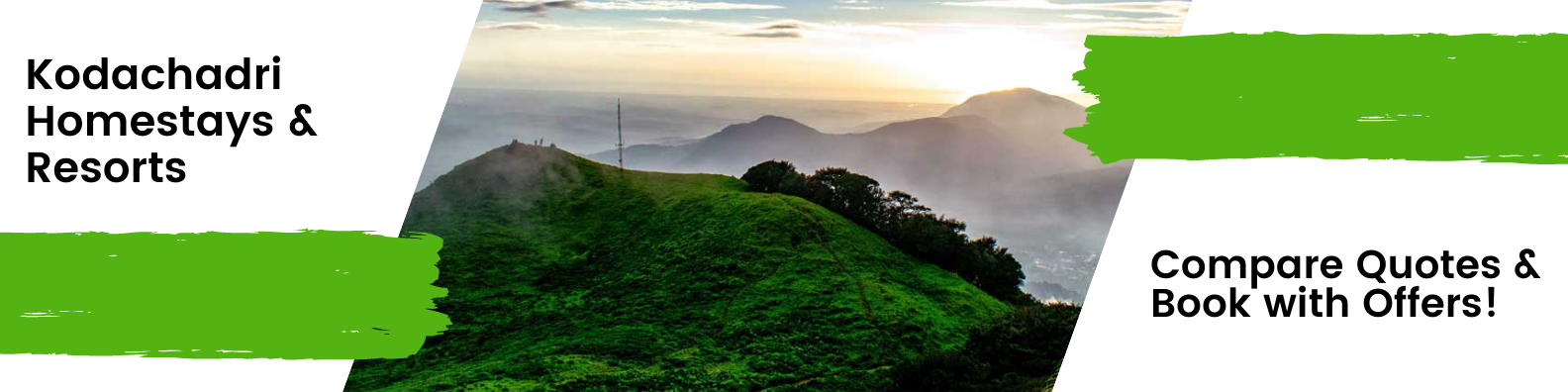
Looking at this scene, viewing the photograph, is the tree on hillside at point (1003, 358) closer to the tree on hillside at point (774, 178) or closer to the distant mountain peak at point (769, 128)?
the tree on hillside at point (774, 178)

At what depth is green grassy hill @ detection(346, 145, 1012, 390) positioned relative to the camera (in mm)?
24672

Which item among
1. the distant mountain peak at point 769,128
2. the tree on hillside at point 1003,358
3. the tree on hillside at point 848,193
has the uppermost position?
the distant mountain peak at point 769,128

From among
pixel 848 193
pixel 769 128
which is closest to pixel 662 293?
pixel 848 193

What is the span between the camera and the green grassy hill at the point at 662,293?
80.9ft

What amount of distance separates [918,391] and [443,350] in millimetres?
12636

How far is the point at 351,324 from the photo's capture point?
50.8 ft

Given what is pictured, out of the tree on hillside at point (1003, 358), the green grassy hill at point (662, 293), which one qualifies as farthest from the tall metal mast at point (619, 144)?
the tree on hillside at point (1003, 358)

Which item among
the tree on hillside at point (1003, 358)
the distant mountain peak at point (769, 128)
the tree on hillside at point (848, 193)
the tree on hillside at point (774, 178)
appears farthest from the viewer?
the tree on hillside at point (774, 178)

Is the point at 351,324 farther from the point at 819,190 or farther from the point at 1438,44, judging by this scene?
the point at 819,190

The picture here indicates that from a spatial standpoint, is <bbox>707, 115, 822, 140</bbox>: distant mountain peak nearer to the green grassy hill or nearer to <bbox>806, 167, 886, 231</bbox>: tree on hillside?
<bbox>806, 167, 886, 231</bbox>: tree on hillside

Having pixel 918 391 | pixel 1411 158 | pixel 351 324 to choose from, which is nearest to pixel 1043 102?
pixel 918 391

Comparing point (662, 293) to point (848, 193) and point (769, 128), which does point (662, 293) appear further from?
point (769, 128)

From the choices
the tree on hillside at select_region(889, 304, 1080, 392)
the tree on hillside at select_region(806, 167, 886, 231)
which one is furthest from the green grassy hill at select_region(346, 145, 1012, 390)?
the tree on hillside at select_region(889, 304, 1080, 392)

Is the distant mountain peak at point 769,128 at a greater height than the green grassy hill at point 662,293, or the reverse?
the distant mountain peak at point 769,128
